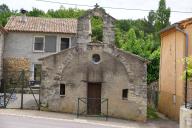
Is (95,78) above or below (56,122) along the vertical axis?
above

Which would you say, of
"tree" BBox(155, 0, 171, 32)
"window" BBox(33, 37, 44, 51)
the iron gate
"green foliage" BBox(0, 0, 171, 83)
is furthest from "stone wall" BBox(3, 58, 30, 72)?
"tree" BBox(155, 0, 171, 32)

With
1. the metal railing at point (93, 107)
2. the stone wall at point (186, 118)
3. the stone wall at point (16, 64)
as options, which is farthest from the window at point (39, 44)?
the stone wall at point (186, 118)

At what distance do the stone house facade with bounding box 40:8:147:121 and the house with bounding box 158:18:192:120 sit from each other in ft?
8.74

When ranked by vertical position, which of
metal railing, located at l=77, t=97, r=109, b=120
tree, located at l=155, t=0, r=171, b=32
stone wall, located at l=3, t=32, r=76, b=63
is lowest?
metal railing, located at l=77, t=97, r=109, b=120

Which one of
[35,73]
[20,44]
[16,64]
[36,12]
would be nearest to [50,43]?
[20,44]

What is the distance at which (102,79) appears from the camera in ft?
89.6

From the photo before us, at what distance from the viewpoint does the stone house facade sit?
88.6ft

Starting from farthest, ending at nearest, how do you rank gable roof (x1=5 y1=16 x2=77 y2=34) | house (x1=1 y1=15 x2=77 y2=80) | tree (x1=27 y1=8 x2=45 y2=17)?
tree (x1=27 y1=8 x2=45 y2=17) < house (x1=1 y1=15 x2=77 y2=80) < gable roof (x1=5 y1=16 x2=77 y2=34)

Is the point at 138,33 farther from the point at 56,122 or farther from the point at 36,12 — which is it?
the point at 56,122

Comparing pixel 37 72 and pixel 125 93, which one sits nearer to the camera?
pixel 125 93

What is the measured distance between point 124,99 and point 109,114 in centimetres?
143

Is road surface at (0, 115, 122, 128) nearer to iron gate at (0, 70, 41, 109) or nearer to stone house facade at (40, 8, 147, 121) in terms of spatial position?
stone house facade at (40, 8, 147, 121)

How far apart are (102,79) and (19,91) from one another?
11.0m

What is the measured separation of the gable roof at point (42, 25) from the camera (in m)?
38.1
